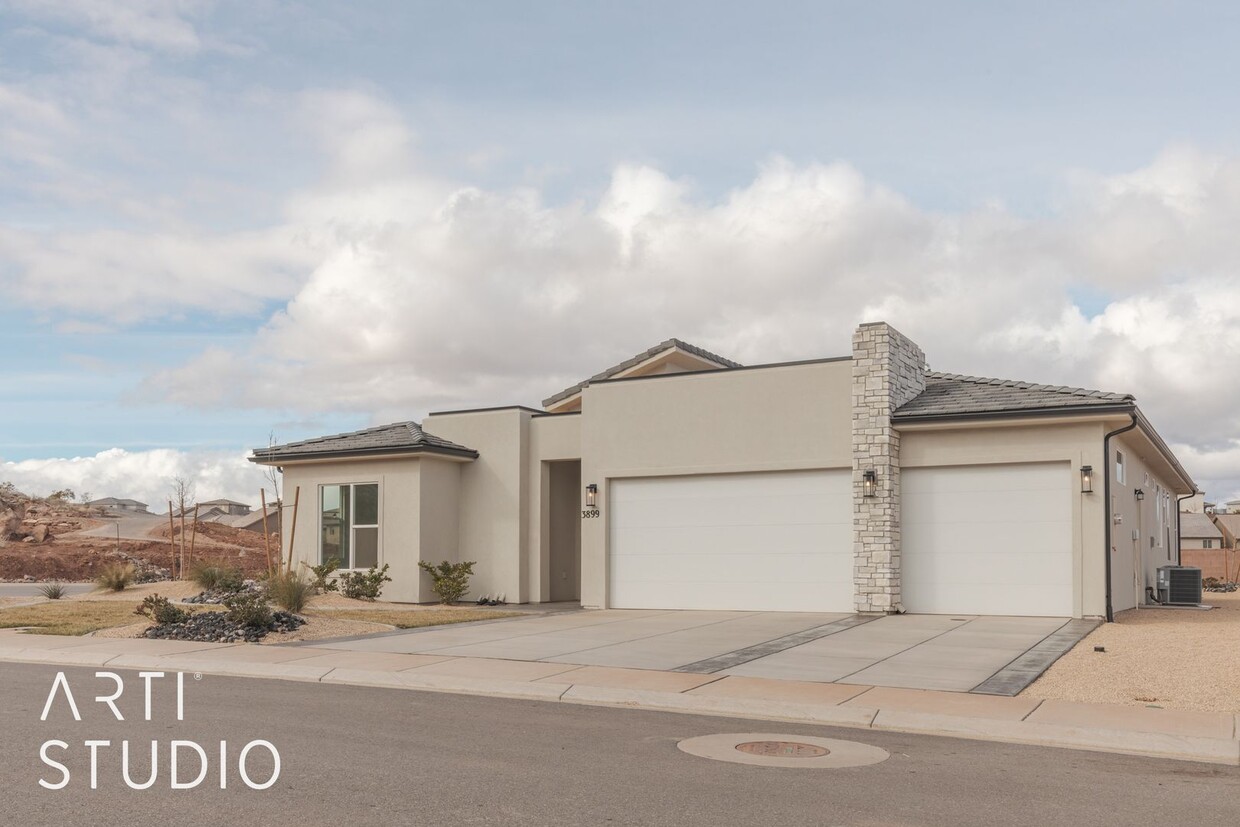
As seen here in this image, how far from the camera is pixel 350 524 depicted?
24312 mm

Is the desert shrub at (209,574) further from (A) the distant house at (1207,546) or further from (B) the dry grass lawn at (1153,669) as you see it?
(A) the distant house at (1207,546)

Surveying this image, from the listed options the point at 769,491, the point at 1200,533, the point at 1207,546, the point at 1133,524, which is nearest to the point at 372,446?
the point at 769,491

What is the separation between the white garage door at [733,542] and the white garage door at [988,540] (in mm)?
1290

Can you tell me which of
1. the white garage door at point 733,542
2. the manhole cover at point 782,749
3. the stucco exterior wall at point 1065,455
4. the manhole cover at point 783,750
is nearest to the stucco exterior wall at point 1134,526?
the stucco exterior wall at point 1065,455

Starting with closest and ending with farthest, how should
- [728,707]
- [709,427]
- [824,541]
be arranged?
A: [728,707], [824,541], [709,427]

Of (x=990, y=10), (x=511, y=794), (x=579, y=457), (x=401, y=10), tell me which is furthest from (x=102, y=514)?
(x=511, y=794)

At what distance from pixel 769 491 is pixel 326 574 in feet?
32.5

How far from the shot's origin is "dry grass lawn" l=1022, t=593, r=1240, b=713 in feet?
35.0

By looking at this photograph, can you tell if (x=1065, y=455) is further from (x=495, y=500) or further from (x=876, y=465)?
(x=495, y=500)

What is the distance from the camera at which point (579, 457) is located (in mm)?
23516

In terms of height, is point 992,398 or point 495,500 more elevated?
point 992,398

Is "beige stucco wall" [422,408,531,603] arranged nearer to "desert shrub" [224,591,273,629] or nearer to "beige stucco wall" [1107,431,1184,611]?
"desert shrub" [224,591,273,629]

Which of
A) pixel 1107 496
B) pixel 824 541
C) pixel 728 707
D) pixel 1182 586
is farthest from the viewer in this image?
pixel 1182 586

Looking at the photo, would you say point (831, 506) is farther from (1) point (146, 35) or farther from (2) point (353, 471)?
(1) point (146, 35)
